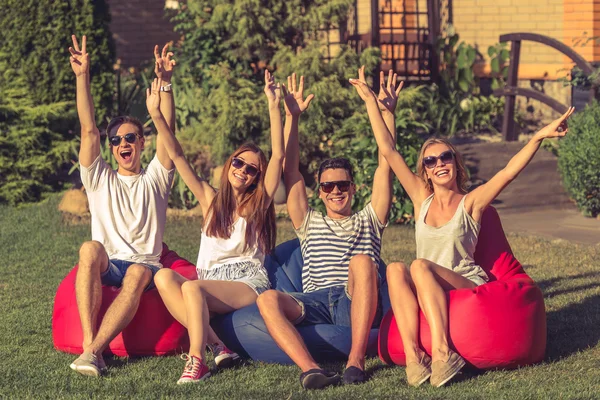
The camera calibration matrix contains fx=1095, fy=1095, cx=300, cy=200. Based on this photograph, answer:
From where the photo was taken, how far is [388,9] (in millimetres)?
14883

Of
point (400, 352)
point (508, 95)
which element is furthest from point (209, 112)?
point (400, 352)

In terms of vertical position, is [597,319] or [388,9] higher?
[388,9]

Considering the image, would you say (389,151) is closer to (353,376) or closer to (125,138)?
(353,376)

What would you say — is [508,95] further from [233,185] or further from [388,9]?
[233,185]

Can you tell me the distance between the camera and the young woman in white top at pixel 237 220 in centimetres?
600

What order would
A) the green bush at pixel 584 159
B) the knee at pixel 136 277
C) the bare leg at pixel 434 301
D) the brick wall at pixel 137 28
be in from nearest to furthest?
the bare leg at pixel 434 301 → the knee at pixel 136 277 → the green bush at pixel 584 159 → the brick wall at pixel 137 28

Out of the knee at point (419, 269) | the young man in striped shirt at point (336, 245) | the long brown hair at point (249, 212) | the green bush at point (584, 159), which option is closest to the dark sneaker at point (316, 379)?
the young man in striped shirt at point (336, 245)

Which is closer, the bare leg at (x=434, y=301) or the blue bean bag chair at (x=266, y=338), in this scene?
the bare leg at (x=434, y=301)

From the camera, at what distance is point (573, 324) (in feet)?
21.9

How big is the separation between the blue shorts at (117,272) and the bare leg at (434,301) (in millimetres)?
1537

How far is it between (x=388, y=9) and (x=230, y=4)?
393cm

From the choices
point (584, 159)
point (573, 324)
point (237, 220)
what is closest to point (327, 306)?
point (237, 220)

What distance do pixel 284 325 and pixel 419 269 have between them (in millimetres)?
751

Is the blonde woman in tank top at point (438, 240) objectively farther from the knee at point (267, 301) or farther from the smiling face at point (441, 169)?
the knee at point (267, 301)
